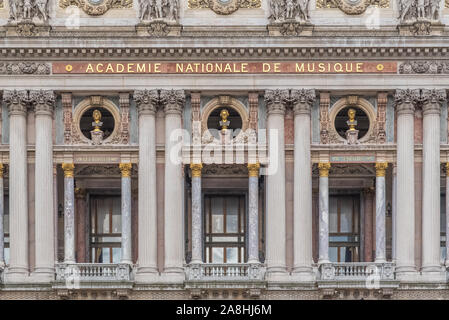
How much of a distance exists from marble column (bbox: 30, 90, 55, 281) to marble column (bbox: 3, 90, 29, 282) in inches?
18.3

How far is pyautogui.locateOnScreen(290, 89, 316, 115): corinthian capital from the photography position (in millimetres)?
67000

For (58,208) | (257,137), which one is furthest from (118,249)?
(257,137)

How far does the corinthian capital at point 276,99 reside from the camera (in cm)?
6694

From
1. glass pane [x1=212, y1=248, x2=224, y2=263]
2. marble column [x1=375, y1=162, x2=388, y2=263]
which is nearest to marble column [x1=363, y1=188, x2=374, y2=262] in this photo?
marble column [x1=375, y1=162, x2=388, y2=263]

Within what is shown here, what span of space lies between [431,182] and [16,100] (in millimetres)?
16236

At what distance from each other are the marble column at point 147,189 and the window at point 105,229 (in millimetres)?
3700

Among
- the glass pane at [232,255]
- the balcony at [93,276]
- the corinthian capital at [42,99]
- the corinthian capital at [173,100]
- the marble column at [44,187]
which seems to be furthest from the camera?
the glass pane at [232,255]

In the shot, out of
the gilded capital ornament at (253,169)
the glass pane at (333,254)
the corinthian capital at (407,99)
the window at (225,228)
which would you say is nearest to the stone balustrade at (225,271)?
the gilded capital ornament at (253,169)

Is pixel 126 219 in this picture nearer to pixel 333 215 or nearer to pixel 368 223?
pixel 333 215

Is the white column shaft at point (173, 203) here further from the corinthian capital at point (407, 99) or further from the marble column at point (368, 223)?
the corinthian capital at point (407, 99)

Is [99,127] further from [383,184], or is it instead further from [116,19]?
[383,184]

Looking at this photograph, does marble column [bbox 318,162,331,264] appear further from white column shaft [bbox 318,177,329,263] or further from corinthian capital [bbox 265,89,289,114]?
corinthian capital [bbox 265,89,289,114]

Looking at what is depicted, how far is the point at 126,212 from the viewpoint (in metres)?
66.9

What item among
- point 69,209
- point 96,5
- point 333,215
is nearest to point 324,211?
point 333,215
